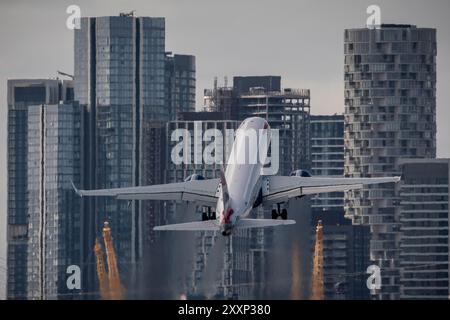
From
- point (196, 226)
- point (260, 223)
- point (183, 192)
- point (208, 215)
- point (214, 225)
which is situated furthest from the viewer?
point (208, 215)

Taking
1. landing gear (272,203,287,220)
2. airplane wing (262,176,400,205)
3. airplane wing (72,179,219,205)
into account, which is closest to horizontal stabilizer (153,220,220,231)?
airplane wing (72,179,219,205)

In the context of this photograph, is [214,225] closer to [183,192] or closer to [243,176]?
[243,176]

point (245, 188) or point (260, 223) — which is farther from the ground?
point (245, 188)

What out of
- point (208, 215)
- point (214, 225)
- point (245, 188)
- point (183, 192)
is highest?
point (245, 188)

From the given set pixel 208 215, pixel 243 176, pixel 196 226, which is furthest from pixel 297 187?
pixel 196 226

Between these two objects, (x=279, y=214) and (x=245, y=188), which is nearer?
(x=245, y=188)

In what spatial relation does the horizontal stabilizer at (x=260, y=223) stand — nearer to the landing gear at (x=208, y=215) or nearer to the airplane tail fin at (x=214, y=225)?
the airplane tail fin at (x=214, y=225)

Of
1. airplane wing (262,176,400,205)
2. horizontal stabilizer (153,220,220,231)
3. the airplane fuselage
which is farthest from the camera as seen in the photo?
airplane wing (262,176,400,205)

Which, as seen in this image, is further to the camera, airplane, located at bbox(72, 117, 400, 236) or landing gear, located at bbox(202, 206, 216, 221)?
landing gear, located at bbox(202, 206, 216, 221)

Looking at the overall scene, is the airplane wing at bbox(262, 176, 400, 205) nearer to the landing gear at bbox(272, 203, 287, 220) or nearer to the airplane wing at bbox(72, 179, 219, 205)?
the landing gear at bbox(272, 203, 287, 220)

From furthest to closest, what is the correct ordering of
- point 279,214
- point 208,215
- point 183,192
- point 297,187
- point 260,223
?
1. point 279,214
2. point 208,215
3. point 183,192
4. point 297,187
5. point 260,223
